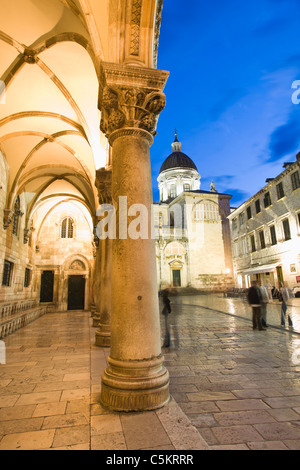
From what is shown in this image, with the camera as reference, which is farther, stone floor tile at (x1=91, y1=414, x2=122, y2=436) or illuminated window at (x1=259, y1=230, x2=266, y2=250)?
illuminated window at (x1=259, y1=230, x2=266, y2=250)

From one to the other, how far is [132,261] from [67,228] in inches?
707

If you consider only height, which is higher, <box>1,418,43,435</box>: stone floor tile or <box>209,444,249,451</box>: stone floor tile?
<box>1,418,43,435</box>: stone floor tile

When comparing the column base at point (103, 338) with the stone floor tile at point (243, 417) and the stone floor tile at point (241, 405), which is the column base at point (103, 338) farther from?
the stone floor tile at point (243, 417)

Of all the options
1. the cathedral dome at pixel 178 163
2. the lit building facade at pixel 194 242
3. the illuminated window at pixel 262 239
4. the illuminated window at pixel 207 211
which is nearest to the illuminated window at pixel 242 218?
the illuminated window at pixel 262 239

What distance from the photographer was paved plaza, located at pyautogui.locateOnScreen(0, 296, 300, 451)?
7.48ft

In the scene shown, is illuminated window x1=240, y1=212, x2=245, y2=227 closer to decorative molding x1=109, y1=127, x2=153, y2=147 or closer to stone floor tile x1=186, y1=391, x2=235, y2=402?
decorative molding x1=109, y1=127, x2=153, y2=147

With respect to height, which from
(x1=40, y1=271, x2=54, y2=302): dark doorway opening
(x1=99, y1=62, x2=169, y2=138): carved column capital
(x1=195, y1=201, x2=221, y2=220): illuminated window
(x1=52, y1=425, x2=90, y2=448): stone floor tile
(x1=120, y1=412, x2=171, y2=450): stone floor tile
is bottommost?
(x1=52, y1=425, x2=90, y2=448): stone floor tile

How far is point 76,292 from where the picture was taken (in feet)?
63.7

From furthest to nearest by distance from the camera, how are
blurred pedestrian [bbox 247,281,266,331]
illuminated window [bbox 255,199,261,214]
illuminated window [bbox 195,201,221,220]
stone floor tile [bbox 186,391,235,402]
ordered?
illuminated window [bbox 195,201,221,220] → illuminated window [bbox 255,199,261,214] → blurred pedestrian [bbox 247,281,266,331] → stone floor tile [bbox 186,391,235,402]

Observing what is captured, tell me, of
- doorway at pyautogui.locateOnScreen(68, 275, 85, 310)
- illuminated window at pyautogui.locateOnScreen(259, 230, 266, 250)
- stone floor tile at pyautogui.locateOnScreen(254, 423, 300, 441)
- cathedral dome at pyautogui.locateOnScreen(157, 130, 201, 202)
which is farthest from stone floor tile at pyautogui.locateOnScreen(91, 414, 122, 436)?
cathedral dome at pyautogui.locateOnScreen(157, 130, 201, 202)

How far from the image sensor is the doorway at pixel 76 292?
19.3 meters

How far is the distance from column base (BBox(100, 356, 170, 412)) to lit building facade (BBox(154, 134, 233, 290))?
28438 mm

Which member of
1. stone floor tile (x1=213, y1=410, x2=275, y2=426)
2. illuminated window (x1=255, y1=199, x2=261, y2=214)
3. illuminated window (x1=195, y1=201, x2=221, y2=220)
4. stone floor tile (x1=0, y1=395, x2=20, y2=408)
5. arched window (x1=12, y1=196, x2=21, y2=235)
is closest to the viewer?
stone floor tile (x1=213, y1=410, x2=275, y2=426)
